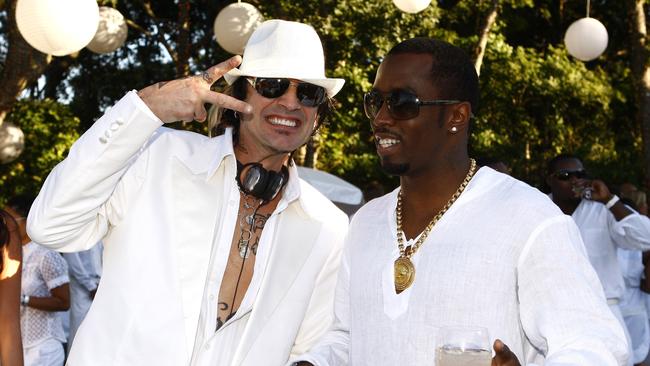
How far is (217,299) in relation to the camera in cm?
335

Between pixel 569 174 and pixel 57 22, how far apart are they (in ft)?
15.4

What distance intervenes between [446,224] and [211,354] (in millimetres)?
1066

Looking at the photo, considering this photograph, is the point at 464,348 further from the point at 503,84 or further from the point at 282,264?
the point at 503,84

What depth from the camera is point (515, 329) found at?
2771mm

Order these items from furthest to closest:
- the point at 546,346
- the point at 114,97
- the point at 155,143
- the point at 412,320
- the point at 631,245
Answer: the point at 114,97, the point at 631,245, the point at 155,143, the point at 412,320, the point at 546,346

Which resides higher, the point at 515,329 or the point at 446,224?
the point at 446,224

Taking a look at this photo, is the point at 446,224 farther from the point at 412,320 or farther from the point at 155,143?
the point at 155,143

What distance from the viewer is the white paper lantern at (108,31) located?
9.73 metres

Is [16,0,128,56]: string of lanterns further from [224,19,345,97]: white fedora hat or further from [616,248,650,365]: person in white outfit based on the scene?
[616,248,650,365]: person in white outfit

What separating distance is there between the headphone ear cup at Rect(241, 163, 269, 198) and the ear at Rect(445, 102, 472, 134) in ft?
2.89

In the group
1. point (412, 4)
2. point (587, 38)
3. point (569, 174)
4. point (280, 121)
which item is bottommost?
point (569, 174)

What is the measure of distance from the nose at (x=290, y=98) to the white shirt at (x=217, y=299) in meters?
0.33

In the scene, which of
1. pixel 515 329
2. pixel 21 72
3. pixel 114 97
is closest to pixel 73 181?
pixel 515 329

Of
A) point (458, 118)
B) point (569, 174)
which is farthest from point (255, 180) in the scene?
point (569, 174)
